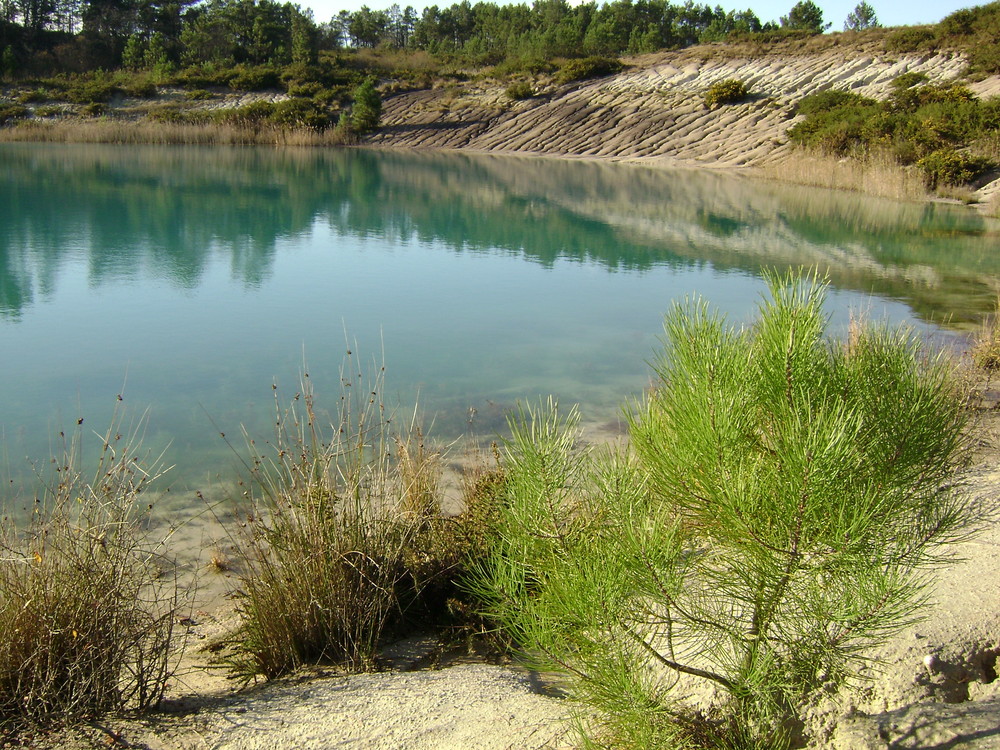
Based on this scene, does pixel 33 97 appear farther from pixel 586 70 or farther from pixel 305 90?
pixel 586 70

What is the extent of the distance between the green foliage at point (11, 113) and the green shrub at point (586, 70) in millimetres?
19995

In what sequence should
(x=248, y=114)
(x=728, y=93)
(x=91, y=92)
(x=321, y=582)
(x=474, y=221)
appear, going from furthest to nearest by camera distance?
(x=91, y=92) < (x=248, y=114) < (x=728, y=93) < (x=474, y=221) < (x=321, y=582)

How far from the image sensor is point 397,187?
1998 cm

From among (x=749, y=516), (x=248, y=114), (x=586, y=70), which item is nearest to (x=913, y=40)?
(x=586, y=70)

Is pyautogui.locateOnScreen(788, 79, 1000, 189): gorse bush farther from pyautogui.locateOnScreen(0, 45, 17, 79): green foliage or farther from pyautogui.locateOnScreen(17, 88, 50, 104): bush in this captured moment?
pyautogui.locateOnScreen(0, 45, 17, 79): green foliage

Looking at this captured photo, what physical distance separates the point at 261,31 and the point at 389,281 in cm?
3843

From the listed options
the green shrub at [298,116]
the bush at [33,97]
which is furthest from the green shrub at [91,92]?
the green shrub at [298,116]

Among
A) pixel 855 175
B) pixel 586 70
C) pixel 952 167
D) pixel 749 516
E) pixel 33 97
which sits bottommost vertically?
pixel 749 516

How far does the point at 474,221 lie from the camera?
15812mm

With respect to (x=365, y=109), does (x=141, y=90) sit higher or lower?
higher

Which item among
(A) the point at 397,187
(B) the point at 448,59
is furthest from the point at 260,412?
→ (B) the point at 448,59

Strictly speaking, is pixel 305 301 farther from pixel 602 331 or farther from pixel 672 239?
pixel 672 239

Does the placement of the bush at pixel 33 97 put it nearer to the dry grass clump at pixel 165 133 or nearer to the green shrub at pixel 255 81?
the dry grass clump at pixel 165 133

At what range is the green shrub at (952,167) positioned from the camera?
1834 cm
